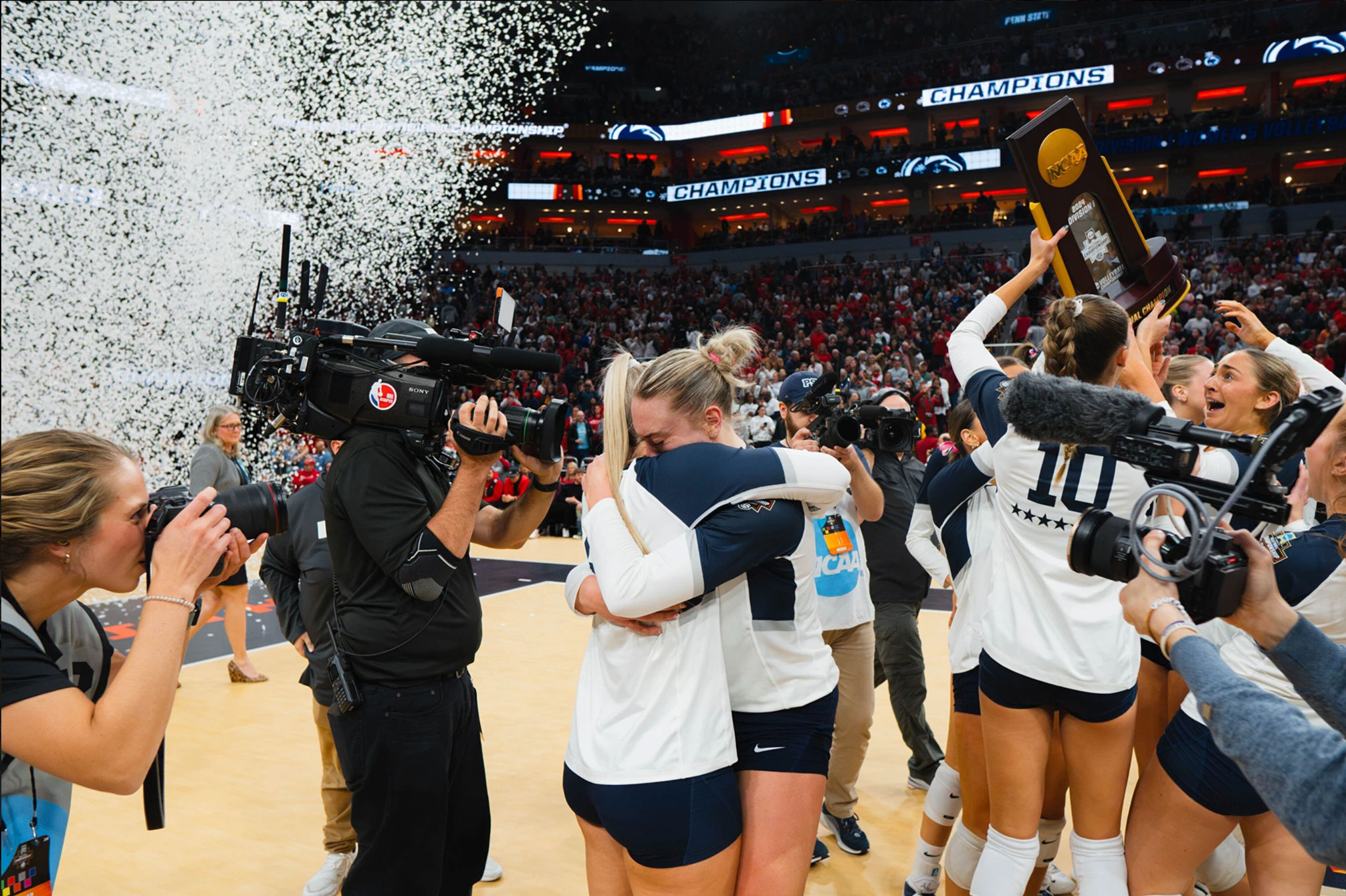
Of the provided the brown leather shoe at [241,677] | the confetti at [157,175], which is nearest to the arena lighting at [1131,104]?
the confetti at [157,175]

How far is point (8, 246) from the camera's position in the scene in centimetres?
1192

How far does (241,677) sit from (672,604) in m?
5.39

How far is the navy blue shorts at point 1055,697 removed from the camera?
7.65ft

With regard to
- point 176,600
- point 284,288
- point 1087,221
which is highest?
point 1087,221

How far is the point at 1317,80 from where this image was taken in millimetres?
25969

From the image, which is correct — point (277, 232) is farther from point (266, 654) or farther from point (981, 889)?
point (981, 889)

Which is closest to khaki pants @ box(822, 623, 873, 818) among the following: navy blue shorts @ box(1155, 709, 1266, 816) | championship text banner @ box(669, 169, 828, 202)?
navy blue shorts @ box(1155, 709, 1266, 816)

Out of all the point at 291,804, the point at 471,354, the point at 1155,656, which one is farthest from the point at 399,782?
the point at 1155,656

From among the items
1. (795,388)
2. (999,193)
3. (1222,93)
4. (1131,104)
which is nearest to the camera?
(795,388)

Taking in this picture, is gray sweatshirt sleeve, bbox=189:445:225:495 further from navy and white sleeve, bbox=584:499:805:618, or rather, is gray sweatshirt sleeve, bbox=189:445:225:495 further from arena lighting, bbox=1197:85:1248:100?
arena lighting, bbox=1197:85:1248:100

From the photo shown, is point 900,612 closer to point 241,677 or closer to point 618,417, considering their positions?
point 618,417

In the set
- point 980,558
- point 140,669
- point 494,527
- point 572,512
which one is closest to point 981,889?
point 980,558

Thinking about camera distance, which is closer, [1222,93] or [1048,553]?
[1048,553]

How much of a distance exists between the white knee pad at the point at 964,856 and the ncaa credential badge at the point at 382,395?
2.16 metres
